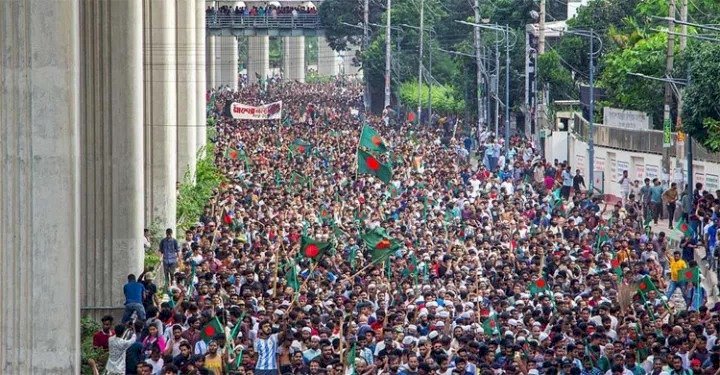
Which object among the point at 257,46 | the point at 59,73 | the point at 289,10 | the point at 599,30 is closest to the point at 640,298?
the point at 59,73

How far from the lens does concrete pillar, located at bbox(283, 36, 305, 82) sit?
150m

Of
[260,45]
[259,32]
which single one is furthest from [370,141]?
[260,45]

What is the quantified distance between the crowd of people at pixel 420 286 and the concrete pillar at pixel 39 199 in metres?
0.78

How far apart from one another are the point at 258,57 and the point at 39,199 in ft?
438

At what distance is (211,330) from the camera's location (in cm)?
2300

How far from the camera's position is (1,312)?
878 inches

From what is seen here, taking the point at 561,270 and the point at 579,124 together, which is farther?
the point at 579,124

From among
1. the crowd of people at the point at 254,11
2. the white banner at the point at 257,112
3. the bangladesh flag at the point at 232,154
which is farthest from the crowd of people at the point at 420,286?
the crowd of people at the point at 254,11

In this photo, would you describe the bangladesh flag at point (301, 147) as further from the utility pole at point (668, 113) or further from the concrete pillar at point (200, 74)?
the utility pole at point (668, 113)

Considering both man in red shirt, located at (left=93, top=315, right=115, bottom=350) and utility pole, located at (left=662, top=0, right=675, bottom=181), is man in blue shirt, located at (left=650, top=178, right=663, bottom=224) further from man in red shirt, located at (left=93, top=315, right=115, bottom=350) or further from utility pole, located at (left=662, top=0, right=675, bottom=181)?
man in red shirt, located at (left=93, top=315, right=115, bottom=350)

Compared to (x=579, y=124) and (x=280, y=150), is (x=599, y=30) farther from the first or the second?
(x=280, y=150)

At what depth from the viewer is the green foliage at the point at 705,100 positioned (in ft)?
134

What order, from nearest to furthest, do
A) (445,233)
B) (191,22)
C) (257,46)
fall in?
1. (445,233)
2. (191,22)
3. (257,46)

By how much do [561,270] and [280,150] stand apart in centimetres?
3111
